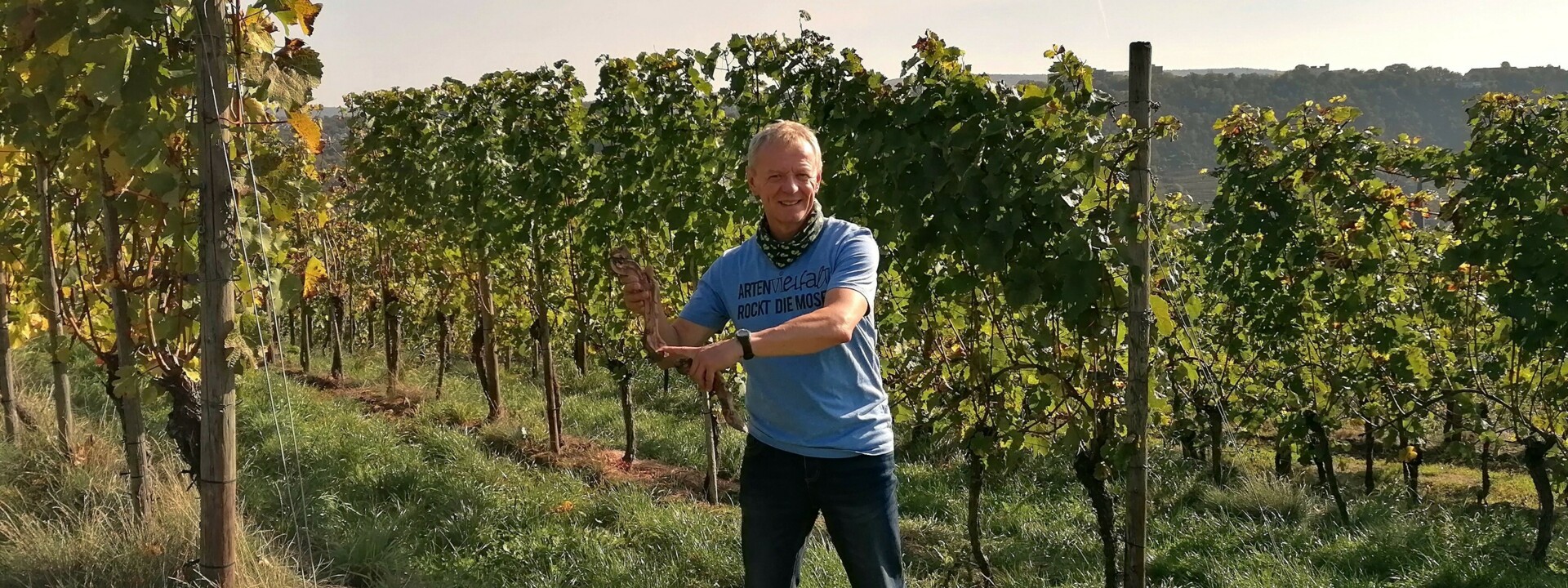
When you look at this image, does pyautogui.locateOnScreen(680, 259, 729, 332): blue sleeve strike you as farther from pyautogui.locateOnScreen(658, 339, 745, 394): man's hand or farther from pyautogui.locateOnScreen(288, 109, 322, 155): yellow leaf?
pyautogui.locateOnScreen(288, 109, 322, 155): yellow leaf

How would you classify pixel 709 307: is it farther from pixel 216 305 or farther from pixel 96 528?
pixel 96 528

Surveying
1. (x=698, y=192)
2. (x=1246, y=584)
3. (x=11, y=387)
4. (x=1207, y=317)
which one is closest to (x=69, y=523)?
(x=11, y=387)

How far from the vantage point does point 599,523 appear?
194 inches

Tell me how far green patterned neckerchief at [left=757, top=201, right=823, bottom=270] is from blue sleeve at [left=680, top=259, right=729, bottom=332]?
17 centimetres

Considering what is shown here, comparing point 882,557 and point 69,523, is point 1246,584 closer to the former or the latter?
point 882,557

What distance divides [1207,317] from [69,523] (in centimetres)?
768

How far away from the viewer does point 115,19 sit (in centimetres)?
244

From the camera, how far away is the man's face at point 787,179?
80.4 inches

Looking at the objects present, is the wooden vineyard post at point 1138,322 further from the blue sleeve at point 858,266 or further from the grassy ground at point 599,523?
the blue sleeve at point 858,266

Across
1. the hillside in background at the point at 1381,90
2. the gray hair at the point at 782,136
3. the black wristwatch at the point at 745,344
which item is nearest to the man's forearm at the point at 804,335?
the black wristwatch at the point at 745,344

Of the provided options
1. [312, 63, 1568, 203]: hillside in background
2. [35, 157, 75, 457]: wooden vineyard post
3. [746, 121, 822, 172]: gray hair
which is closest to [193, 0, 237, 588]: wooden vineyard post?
[746, 121, 822, 172]: gray hair

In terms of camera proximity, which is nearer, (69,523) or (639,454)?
(69,523)

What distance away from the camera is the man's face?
204 cm

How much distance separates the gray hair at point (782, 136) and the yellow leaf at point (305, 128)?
4.16ft
